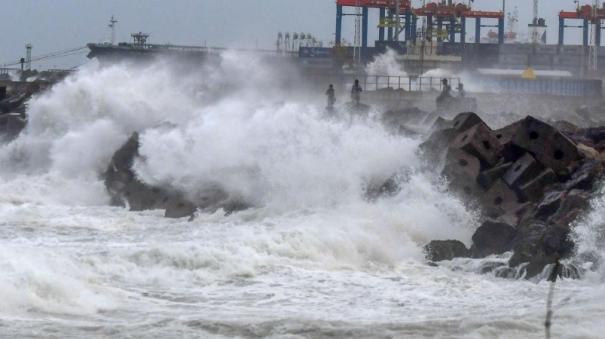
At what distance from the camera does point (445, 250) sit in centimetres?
1466

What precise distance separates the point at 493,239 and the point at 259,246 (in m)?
3.06

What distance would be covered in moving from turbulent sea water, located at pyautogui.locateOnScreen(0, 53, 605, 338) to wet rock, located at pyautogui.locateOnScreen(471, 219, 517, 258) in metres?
0.42

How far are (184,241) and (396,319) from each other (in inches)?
202

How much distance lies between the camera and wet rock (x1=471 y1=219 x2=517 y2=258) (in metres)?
14.6

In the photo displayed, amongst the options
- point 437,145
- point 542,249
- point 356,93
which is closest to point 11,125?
point 356,93

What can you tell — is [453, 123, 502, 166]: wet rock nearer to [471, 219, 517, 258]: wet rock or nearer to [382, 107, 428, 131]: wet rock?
[471, 219, 517, 258]: wet rock

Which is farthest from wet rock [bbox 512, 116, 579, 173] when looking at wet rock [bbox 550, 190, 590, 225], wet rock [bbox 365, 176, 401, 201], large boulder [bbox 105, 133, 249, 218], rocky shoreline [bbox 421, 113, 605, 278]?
large boulder [bbox 105, 133, 249, 218]

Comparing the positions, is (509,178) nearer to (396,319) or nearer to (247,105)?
(396,319)

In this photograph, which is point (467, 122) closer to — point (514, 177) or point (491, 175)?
point (491, 175)

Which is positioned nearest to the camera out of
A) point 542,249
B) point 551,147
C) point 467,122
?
point 542,249

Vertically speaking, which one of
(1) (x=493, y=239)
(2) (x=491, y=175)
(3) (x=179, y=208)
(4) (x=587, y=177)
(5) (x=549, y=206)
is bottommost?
(3) (x=179, y=208)

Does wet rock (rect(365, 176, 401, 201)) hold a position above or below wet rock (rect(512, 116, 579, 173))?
below

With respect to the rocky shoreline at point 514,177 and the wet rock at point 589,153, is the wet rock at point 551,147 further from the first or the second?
the wet rock at point 589,153

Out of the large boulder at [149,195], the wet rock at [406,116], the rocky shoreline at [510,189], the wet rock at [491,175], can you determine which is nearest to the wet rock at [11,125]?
the large boulder at [149,195]
